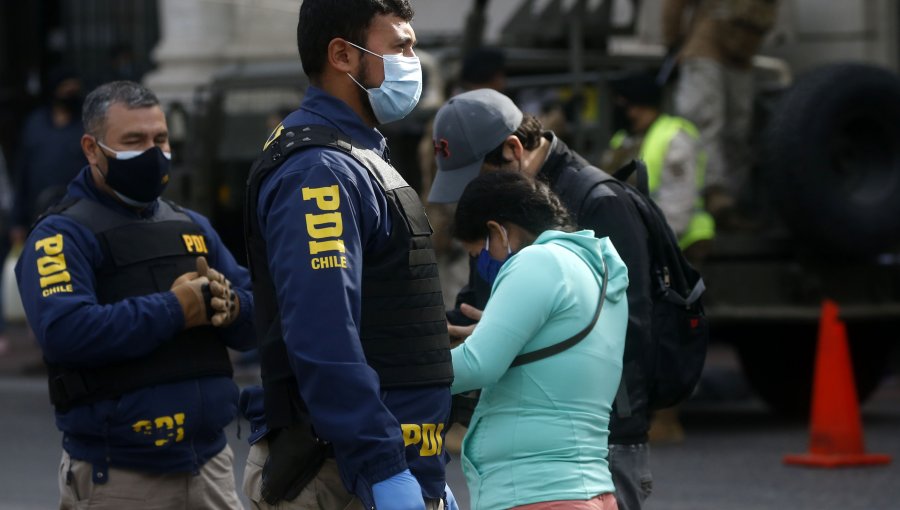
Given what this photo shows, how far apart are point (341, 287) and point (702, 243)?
6020 mm

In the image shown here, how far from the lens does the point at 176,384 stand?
4480mm

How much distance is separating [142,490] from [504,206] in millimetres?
1341

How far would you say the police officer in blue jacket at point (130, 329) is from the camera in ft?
14.3

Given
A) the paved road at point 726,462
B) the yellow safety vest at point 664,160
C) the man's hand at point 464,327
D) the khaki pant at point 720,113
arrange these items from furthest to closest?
the khaki pant at point 720,113 → the yellow safety vest at point 664,160 → the paved road at point 726,462 → the man's hand at point 464,327

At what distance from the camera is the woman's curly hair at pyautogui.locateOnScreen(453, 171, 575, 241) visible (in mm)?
3854

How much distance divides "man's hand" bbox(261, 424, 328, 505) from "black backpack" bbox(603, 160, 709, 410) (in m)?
1.43

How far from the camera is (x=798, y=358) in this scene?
10023mm

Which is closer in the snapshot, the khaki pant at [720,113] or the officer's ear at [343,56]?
the officer's ear at [343,56]

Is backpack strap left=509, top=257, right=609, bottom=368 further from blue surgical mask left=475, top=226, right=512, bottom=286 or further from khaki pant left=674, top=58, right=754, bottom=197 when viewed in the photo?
khaki pant left=674, top=58, right=754, bottom=197

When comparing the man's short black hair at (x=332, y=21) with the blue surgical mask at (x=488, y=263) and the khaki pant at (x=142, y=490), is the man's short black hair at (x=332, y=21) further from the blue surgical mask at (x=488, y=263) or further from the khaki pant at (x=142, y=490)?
the khaki pant at (x=142, y=490)

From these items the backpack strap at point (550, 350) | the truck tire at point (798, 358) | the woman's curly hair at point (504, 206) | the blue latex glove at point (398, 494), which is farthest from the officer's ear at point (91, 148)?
the truck tire at point (798, 358)

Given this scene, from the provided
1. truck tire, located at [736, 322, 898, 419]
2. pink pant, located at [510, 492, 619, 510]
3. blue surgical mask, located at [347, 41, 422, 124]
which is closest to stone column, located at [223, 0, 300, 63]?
truck tire, located at [736, 322, 898, 419]

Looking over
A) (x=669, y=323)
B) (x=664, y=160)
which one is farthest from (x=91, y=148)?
(x=664, y=160)

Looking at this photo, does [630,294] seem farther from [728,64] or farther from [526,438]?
[728,64]
